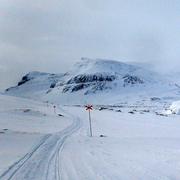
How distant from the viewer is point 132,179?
504 cm

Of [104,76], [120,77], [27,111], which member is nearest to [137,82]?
[120,77]

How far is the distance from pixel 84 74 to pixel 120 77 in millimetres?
26700

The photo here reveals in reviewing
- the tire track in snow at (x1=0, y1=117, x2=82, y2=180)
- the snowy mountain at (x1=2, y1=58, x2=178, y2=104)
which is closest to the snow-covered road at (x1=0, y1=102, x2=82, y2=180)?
the tire track in snow at (x1=0, y1=117, x2=82, y2=180)

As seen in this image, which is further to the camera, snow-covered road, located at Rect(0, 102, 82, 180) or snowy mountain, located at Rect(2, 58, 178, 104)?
snowy mountain, located at Rect(2, 58, 178, 104)

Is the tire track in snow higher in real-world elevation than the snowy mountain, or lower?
lower

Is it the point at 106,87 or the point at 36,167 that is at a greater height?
the point at 106,87

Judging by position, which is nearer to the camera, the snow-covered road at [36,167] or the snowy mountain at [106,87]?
the snow-covered road at [36,167]

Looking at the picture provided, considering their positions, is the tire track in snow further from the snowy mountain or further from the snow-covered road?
the snowy mountain

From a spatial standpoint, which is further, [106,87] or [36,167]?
[106,87]

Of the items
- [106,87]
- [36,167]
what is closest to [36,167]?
[36,167]

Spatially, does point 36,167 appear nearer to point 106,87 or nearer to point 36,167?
point 36,167

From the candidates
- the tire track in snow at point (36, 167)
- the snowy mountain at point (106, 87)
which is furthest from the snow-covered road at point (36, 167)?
the snowy mountain at point (106, 87)

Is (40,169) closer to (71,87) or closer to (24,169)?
(24,169)

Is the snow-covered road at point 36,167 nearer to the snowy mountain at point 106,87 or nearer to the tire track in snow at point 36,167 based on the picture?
the tire track in snow at point 36,167
